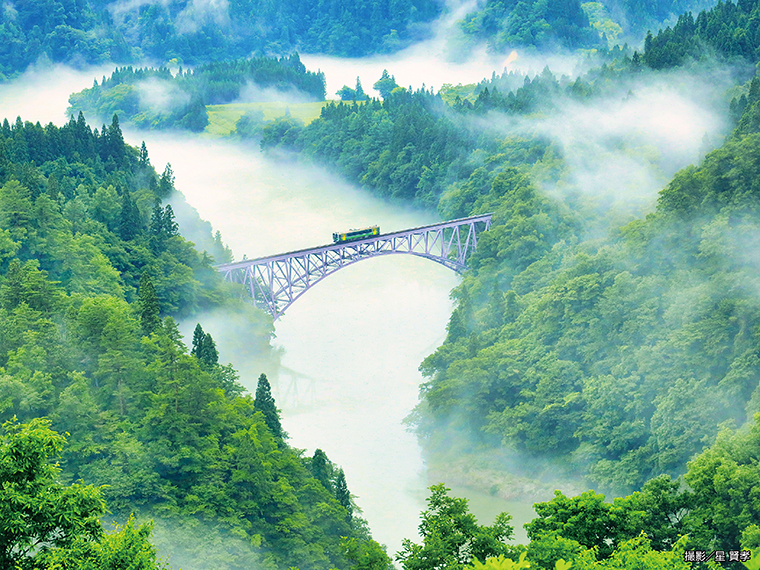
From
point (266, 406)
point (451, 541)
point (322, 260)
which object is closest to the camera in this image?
point (451, 541)

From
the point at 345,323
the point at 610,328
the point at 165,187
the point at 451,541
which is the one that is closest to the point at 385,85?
the point at 165,187

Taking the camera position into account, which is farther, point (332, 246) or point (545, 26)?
point (545, 26)

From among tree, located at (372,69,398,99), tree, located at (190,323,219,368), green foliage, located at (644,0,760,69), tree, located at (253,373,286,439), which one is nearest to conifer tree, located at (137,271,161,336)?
tree, located at (190,323,219,368)

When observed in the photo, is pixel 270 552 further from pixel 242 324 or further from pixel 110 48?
pixel 110 48

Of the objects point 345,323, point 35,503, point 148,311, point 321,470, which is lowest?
point 35,503

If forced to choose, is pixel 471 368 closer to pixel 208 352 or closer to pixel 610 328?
pixel 610 328
